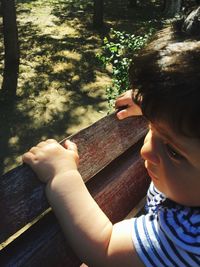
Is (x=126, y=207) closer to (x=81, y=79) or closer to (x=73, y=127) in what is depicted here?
(x=73, y=127)

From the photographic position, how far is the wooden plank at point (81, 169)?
1.21 metres

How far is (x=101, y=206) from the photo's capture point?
1.52 m

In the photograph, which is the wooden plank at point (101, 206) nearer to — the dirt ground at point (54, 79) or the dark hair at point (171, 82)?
the dark hair at point (171, 82)

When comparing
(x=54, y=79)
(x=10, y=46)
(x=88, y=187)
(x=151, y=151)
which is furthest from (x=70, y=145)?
(x=10, y=46)

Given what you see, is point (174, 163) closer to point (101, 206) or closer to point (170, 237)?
point (170, 237)

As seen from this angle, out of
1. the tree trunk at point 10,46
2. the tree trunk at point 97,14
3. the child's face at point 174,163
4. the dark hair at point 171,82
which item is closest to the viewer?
the dark hair at point 171,82

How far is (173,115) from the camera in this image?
112cm

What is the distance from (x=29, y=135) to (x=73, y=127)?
66cm

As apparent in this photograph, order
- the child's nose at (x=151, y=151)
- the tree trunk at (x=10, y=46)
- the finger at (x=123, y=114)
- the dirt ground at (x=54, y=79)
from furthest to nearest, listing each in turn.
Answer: the tree trunk at (x=10, y=46)
the dirt ground at (x=54, y=79)
the finger at (x=123, y=114)
the child's nose at (x=151, y=151)

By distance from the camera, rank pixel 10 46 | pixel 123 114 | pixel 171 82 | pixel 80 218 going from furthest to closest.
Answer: pixel 10 46 → pixel 123 114 → pixel 80 218 → pixel 171 82

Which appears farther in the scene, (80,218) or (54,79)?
(54,79)

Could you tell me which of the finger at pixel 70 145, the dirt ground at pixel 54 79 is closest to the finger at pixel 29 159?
the finger at pixel 70 145

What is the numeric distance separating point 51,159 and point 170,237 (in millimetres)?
423

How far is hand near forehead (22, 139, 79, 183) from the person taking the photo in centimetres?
133
